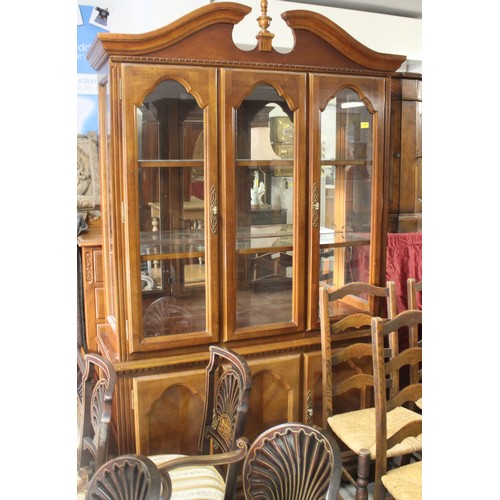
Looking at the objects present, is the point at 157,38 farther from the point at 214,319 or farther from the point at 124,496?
the point at 124,496

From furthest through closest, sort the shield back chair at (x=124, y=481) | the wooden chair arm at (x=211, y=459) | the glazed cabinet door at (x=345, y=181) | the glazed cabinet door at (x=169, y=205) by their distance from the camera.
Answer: the glazed cabinet door at (x=345, y=181) → the glazed cabinet door at (x=169, y=205) → the wooden chair arm at (x=211, y=459) → the shield back chair at (x=124, y=481)

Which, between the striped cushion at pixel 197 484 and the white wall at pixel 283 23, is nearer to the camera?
the striped cushion at pixel 197 484

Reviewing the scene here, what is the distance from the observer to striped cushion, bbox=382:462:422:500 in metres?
1.55

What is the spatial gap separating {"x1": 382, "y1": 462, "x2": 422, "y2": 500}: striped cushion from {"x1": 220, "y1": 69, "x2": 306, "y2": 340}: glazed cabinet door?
614 millimetres

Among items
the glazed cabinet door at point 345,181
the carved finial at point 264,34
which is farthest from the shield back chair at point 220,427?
the carved finial at point 264,34

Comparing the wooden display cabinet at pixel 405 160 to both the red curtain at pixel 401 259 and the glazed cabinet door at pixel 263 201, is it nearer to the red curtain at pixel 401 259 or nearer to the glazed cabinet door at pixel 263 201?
the red curtain at pixel 401 259

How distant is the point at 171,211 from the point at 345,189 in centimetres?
67

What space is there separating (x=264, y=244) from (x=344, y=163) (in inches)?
16.8

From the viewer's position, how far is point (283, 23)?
Result: 8.30 ft

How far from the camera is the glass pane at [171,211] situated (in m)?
1.84

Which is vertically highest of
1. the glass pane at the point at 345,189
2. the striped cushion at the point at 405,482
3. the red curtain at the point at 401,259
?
the glass pane at the point at 345,189

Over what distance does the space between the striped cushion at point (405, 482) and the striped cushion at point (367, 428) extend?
0.15m

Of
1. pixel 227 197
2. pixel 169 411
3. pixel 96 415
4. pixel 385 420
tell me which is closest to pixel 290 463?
pixel 385 420
